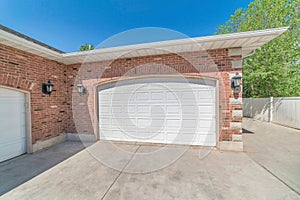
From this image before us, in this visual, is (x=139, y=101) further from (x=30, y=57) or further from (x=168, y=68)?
(x=30, y=57)

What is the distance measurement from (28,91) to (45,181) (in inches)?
110

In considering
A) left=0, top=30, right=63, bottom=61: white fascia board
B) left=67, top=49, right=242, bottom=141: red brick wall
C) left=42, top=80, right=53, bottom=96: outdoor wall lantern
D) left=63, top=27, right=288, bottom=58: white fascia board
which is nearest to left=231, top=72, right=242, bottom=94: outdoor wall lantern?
left=67, top=49, right=242, bottom=141: red brick wall

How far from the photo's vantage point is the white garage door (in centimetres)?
430

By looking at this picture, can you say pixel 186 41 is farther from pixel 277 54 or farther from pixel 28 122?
pixel 277 54

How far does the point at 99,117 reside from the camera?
525 centimetres

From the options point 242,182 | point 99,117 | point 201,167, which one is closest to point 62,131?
point 99,117

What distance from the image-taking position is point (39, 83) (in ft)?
14.4

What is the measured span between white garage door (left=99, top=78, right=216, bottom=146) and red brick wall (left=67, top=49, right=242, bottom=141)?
0.30 m

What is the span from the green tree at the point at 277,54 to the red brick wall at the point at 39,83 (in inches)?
419

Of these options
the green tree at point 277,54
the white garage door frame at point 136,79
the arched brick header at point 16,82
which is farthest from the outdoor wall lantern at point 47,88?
the green tree at point 277,54

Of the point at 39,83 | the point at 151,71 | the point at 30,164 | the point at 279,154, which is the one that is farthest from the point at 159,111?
the point at 39,83

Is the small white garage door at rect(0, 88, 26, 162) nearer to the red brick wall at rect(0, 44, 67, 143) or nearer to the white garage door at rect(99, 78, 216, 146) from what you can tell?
the red brick wall at rect(0, 44, 67, 143)

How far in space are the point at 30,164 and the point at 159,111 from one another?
3.76 metres

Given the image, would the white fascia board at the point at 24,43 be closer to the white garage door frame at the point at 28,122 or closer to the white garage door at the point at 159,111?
the white garage door frame at the point at 28,122
